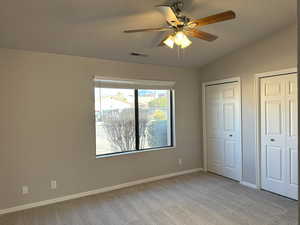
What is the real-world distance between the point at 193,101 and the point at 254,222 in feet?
9.08

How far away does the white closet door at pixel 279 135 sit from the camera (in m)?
3.24

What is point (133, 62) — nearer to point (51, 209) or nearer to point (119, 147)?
point (119, 147)

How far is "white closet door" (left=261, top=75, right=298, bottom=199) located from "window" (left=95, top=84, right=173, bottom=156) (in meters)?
1.87

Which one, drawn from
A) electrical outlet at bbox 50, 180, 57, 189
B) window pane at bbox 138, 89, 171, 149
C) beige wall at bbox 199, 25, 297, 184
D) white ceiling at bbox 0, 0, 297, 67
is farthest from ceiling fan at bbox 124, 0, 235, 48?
electrical outlet at bbox 50, 180, 57, 189

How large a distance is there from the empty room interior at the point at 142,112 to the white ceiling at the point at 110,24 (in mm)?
20

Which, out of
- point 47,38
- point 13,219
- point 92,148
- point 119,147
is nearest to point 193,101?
point 119,147

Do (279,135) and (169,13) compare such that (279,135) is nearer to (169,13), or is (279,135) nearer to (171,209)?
(171,209)

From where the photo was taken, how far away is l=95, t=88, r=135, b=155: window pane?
385 cm

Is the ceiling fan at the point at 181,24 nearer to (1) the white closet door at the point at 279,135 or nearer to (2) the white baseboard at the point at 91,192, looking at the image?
(1) the white closet door at the point at 279,135

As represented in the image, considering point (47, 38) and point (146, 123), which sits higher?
point (47, 38)

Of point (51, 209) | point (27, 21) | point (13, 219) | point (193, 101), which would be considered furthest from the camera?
point (193, 101)

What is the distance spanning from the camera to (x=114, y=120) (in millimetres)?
4004

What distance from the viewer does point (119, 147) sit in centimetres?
405

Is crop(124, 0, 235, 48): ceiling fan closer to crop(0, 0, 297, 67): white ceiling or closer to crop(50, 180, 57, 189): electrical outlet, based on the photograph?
crop(0, 0, 297, 67): white ceiling
